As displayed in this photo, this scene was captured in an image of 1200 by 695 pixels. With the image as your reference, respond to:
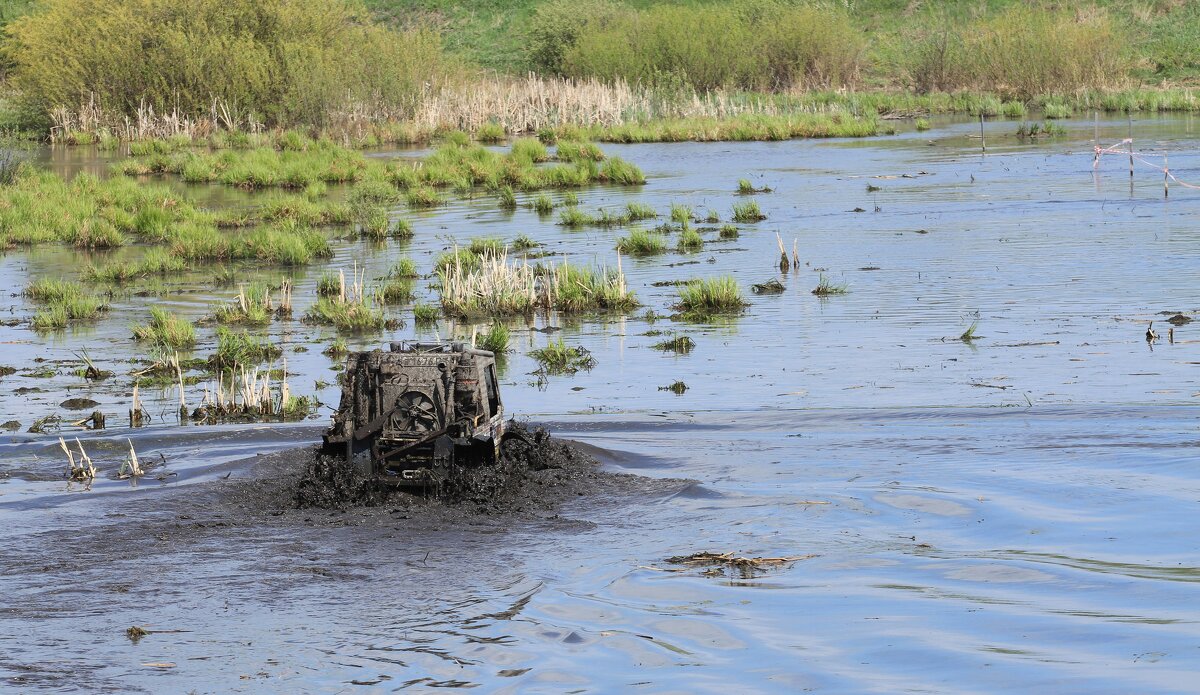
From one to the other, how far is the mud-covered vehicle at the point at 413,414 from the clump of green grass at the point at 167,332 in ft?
26.0

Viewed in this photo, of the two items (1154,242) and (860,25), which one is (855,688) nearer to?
(1154,242)

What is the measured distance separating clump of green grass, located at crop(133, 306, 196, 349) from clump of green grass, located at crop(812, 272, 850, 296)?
27.6 ft

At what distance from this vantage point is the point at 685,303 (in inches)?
780

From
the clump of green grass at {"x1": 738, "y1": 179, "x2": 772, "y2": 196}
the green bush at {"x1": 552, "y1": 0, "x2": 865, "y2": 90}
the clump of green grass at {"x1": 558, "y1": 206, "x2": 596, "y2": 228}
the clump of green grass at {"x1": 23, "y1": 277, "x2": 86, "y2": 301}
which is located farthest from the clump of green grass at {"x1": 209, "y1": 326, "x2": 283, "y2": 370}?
the green bush at {"x1": 552, "y1": 0, "x2": 865, "y2": 90}

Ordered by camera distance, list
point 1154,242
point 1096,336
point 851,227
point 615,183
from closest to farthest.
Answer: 1. point 1096,336
2. point 1154,242
3. point 851,227
4. point 615,183

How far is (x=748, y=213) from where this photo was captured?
1155 inches

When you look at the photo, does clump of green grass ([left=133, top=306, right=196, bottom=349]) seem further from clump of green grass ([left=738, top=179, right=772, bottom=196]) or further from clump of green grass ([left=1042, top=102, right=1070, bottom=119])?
clump of green grass ([left=1042, top=102, right=1070, bottom=119])

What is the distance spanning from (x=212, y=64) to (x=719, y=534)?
4455cm

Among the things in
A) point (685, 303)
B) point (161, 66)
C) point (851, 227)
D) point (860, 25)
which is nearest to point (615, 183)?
point (851, 227)

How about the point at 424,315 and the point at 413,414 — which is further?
the point at 424,315

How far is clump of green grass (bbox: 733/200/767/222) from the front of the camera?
95.6 ft

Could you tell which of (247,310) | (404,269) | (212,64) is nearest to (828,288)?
(404,269)

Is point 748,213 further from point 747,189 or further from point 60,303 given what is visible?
point 60,303

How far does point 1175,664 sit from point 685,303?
1253 cm
